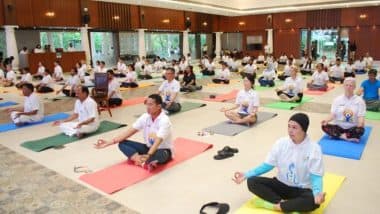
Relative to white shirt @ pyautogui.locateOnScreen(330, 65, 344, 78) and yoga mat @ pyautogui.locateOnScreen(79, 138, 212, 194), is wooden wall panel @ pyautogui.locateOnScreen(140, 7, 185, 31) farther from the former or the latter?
yoga mat @ pyautogui.locateOnScreen(79, 138, 212, 194)

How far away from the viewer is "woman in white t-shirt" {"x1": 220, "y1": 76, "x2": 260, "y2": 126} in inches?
237

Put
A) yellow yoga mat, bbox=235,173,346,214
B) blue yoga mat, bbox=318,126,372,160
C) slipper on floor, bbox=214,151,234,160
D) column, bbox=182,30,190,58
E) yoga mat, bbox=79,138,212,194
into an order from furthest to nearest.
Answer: column, bbox=182,30,190,58 < slipper on floor, bbox=214,151,234,160 < blue yoga mat, bbox=318,126,372,160 < yoga mat, bbox=79,138,212,194 < yellow yoga mat, bbox=235,173,346,214

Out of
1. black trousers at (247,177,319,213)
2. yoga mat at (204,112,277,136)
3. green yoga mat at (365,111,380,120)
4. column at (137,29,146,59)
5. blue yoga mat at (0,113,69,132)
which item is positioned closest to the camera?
black trousers at (247,177,319,213)

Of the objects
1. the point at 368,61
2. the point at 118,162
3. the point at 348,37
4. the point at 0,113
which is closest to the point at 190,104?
the point at 118,162

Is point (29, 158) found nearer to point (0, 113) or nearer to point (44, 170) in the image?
point (44, 170)

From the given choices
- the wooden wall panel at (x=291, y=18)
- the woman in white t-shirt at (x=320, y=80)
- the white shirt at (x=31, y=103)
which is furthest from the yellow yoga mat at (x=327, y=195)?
the wooden wall panel at (x=291, y=18)

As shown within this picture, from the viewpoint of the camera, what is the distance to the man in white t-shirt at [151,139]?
3.97 m

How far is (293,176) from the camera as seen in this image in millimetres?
2842

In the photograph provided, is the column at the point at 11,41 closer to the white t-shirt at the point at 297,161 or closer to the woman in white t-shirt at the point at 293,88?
the woman in white t-shirt at the point at 293,88

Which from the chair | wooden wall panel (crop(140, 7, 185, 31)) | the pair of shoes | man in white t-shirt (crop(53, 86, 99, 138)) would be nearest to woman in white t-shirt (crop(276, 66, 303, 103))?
the pair of shoes

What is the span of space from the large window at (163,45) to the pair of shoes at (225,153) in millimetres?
18159

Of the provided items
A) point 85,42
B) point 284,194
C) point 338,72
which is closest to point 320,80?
point 338,72

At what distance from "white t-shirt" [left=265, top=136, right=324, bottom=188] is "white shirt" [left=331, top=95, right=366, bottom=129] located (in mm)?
2489

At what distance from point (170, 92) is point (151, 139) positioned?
3328 millimetres
